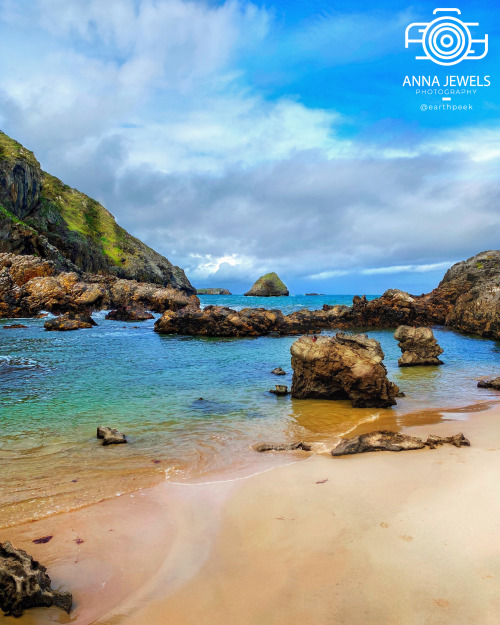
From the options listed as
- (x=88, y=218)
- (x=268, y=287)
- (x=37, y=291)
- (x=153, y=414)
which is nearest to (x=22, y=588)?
(x=153, y=414)

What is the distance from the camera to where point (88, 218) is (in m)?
120

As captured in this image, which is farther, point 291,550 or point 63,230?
point 63,230

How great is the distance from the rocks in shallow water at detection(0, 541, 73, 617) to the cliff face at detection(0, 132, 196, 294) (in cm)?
6068

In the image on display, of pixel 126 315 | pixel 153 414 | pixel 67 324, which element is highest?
pixel 126 315

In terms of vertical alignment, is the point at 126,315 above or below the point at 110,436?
above

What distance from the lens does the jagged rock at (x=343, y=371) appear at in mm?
12117

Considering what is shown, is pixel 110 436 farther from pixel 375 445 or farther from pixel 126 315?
pixel 126 315

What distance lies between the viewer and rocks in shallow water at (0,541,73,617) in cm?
339

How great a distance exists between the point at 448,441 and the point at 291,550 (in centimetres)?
522

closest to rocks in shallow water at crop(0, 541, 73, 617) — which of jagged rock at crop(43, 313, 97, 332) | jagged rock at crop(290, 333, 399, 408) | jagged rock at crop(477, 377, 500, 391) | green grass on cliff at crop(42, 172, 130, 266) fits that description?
jagged rock at crop(290, 333, 399, 408)

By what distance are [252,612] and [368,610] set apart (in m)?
1.01

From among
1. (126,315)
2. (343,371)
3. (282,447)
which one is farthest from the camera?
(126,315)

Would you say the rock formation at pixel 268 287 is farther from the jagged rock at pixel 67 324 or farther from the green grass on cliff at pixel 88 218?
the jagged rock at pixel 67 324

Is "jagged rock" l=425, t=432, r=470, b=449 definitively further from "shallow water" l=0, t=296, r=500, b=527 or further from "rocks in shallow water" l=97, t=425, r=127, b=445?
"rocks in shallow water" l=97, t=425, r=127, b=445
